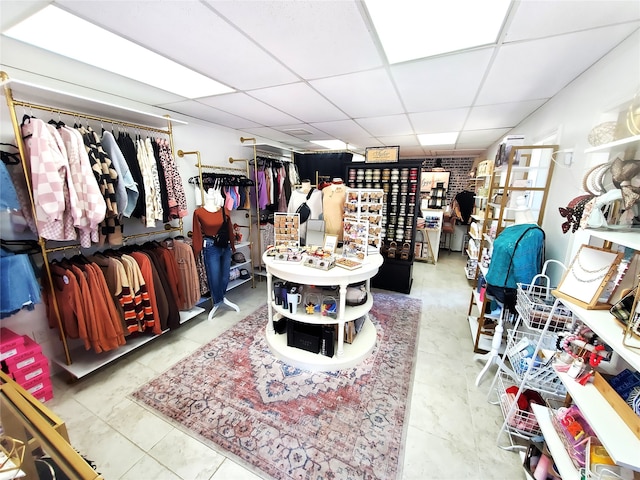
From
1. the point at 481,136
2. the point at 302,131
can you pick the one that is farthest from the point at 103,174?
the point at 481,136

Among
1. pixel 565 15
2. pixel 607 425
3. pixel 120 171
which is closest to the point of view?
pixel 607 425

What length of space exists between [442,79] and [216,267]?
9.92ft

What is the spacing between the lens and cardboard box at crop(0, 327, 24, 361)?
1.70 metres

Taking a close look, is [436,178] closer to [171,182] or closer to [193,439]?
[171,182]

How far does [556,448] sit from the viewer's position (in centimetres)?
121

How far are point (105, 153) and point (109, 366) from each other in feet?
6.36

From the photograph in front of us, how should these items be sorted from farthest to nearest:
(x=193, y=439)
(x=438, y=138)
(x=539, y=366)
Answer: (x=438, y=138), (x=193, y=439), (x=539, y=366)

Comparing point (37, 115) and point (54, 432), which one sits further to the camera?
point (37, 115)

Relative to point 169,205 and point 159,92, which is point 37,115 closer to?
point 159,92

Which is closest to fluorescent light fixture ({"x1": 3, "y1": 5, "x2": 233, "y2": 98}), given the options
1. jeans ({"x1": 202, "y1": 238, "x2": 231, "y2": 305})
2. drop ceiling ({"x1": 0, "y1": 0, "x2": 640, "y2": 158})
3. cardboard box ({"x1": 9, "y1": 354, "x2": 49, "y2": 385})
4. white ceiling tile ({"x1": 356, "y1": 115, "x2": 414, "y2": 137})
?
drop ceiling ({"x1": 0, "y1": 0, "x2": 640, "y2": 158})

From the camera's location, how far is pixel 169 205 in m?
2.60

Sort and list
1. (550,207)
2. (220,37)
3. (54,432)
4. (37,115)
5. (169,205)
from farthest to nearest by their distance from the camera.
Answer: (169,205) < (550,207) < (37,115) < (220,37) < (54,432)

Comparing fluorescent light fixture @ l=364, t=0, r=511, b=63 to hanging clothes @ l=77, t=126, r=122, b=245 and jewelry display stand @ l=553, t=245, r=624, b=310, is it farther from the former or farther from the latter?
hanging clothes @ l=77, t=126, r=122, b=245

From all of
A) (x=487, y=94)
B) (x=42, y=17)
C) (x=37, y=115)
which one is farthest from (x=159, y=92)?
(x=487, y=94)
